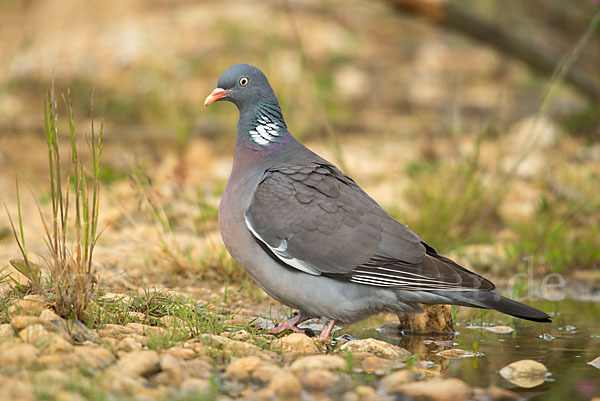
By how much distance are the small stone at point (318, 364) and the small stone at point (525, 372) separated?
0.74 m

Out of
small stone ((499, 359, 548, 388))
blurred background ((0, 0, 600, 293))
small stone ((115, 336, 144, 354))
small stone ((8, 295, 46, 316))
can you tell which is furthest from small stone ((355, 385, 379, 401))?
blurred background ((0, 0, 600, 293))

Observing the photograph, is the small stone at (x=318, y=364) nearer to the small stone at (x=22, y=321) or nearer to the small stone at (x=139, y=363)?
the small stone at (x=139, y=363)

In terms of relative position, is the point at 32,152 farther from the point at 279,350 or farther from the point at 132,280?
the point at 279,350

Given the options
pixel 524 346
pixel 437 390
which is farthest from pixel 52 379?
pixel 524 346

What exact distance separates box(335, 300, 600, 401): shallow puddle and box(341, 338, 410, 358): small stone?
131 mm

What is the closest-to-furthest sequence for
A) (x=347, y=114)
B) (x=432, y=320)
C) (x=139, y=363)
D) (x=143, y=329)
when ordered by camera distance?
(x=139, y=363) → (x=143, y=329) → (x=432, y=320) → (x=347, y=114)

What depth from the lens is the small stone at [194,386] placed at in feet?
9.26

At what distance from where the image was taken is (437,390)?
2908 mm

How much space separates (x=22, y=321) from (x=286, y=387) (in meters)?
1.13

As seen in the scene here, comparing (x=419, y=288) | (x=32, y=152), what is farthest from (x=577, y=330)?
(x=32, y=152)

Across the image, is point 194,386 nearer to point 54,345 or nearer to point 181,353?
point 181,353

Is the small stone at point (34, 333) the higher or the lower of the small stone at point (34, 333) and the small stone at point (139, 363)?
the lower

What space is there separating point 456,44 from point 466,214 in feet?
26.0

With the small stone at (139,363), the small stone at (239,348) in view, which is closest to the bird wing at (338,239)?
the small stone at (239,348)
